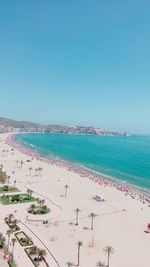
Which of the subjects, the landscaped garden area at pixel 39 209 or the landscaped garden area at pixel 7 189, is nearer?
the landscaped garden area at pixel 39 209

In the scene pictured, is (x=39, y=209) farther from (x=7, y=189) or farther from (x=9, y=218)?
(x=7, y=189)

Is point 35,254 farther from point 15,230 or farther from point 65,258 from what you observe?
point 15,230

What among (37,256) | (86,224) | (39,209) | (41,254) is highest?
(39,209)

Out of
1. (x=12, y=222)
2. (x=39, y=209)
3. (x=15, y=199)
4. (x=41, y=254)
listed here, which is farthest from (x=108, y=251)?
(x=15, y=199)

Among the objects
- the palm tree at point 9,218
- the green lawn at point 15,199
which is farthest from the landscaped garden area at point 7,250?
the green lawn at point 15,199

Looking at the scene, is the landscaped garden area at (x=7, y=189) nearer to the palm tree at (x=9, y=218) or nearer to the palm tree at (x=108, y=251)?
the palm tree at (x=9, y=218)

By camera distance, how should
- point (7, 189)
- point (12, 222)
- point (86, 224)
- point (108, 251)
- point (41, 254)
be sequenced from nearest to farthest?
point (41, 254) < point (108, 251) < point (12, 222) < point (86, 224) < point (7, 189)

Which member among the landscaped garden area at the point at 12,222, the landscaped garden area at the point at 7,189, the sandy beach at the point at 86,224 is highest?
the landscaped garden area at the point at 7,189
